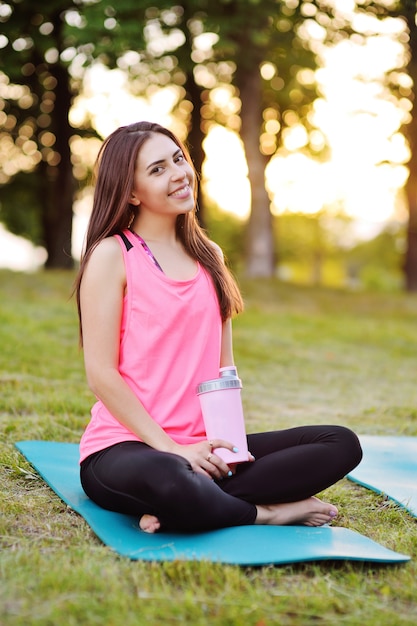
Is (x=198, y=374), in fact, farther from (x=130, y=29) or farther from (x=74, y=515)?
(x=130, y=29)

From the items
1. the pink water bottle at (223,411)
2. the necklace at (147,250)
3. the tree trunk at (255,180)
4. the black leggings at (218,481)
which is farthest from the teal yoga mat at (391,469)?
the tree trunk at (255,180)

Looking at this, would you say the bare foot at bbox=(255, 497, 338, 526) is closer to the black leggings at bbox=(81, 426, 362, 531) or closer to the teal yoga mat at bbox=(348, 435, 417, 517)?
the black leggings at bbox=(81, 426, 362, 531)

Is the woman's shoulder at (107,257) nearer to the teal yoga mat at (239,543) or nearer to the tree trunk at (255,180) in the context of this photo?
the teal yoga mat at (239,543)

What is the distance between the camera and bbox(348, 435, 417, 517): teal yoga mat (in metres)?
3.49

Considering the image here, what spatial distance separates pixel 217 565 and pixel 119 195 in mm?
1457

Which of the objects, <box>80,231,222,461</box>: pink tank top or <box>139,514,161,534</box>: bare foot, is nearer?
<box>139,514,161,534</box>: bare foot

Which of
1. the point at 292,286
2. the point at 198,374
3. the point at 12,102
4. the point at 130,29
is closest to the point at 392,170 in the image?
the point at 292,286

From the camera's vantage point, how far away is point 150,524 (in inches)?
106

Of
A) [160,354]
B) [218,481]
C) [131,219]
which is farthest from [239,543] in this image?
[131,219]

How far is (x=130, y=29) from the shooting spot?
12078 millimetres

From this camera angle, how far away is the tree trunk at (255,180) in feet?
47.2

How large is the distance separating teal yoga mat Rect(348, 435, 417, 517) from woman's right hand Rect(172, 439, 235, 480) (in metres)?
0.91

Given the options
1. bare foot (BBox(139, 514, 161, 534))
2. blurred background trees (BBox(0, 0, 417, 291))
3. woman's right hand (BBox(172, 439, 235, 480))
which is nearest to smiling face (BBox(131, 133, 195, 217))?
woman's right hand (BBox(172, 439, 235, 480))

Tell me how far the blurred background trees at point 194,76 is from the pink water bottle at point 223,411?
1005 centimetres
